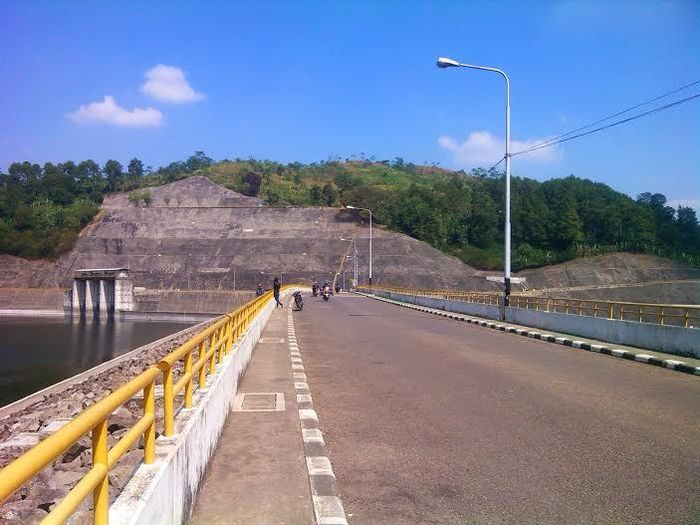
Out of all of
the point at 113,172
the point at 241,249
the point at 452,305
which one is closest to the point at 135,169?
the point at 113,172

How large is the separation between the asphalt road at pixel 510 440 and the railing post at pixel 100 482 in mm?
2509

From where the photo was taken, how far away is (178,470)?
4363mm

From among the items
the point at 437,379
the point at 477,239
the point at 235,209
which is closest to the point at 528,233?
the point at 477,239

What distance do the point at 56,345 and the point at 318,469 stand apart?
44.7 m

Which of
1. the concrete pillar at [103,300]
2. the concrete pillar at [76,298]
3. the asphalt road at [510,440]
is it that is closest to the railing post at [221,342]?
the asphalt road at [510,440]

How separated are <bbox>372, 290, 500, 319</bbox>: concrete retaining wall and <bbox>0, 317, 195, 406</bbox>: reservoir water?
1953 cm

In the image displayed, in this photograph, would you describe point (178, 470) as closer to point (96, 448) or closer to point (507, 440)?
point (96, 448)

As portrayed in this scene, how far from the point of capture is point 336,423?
812cm

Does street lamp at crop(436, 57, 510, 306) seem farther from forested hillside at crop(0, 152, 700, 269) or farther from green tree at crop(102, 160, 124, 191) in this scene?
green tree at crop(102, 160, 124, 191)

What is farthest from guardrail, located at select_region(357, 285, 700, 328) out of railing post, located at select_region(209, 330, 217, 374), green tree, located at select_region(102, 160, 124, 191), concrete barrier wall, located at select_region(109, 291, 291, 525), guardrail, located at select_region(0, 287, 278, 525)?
green tree, located at select_region(102, 160, 124, 191)

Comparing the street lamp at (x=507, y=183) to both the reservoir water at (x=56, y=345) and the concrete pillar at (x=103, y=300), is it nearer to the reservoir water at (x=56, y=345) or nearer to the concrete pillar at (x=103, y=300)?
the reservoir water at (x=56, y=345)

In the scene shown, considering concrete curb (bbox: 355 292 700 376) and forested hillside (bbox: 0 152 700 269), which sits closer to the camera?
concrete curb (bbox: 355 292 700 376)

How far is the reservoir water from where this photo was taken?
28.7m

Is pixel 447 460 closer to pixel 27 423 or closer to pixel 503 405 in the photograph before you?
pixel 503 405
